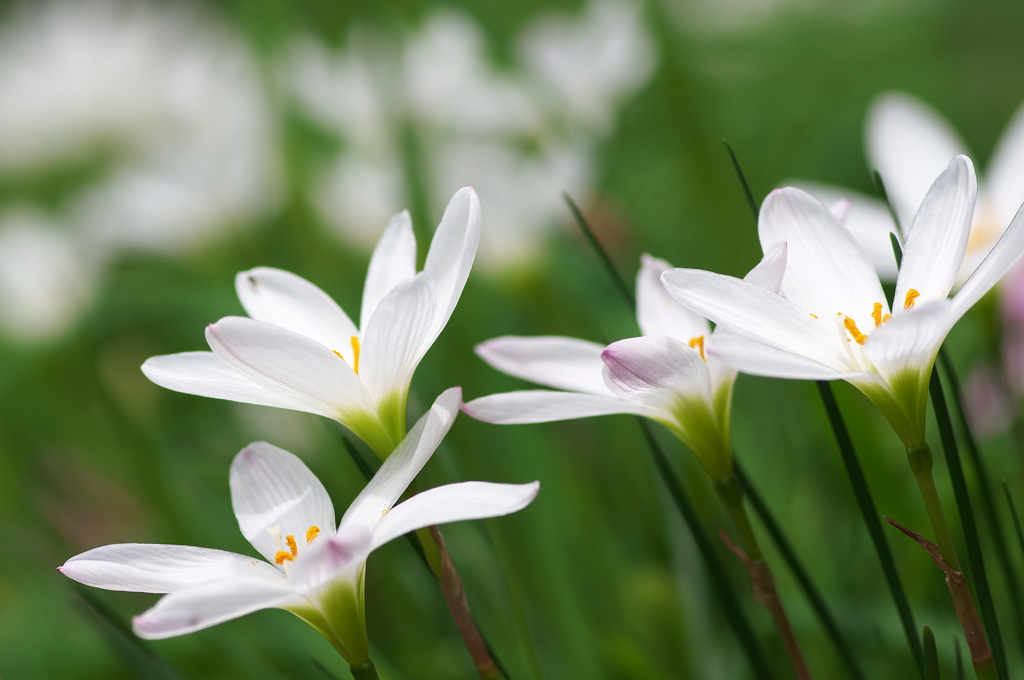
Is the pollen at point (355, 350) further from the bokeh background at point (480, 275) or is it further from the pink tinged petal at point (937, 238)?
the pink tinged petal at point (937, 238)

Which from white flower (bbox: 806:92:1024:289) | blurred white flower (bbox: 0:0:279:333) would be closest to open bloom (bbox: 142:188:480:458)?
white flower (bbox: 806:92:1024:289)

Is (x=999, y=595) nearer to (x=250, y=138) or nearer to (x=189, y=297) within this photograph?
(x=189, y=297)

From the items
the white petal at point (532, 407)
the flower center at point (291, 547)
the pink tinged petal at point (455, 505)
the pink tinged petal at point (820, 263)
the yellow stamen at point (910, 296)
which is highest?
the pink tinged petal at point (820, 263)

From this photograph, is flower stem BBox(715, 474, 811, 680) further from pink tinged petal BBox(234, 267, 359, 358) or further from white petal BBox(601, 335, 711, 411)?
pink tinged petal BBox(234, 267, 359, 358)

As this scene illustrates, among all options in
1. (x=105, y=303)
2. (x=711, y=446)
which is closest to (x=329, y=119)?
(x=105, y=303)

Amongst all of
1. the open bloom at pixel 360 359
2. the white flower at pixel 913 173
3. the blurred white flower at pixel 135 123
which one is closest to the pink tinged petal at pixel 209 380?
the open bloom at pixel 360 359

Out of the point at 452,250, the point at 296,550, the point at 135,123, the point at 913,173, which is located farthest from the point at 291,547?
the point at 135,123

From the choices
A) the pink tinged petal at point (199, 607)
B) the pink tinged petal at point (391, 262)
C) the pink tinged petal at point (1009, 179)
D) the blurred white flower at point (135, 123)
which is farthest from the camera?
the blurred white flower at point (135, 123)
